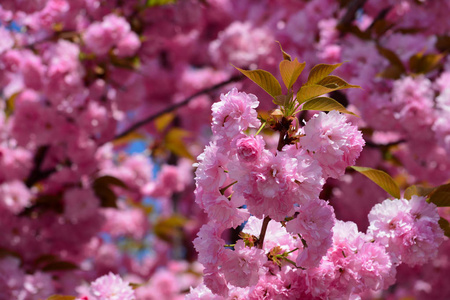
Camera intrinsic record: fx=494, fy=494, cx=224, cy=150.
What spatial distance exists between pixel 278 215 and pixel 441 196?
0.58 metres

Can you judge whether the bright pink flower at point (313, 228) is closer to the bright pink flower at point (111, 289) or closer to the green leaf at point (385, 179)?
the green leaf at point (385, 179)

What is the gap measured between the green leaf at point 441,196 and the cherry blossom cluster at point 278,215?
267 millimetres

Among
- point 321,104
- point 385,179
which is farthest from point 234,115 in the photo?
point 385,179

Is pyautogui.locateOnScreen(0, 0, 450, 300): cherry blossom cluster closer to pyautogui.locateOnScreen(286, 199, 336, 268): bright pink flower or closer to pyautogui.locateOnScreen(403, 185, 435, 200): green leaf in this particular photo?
pyautogui.locateOnScreen(403, 185, 435, 200): green leaf

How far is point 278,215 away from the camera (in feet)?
3.54

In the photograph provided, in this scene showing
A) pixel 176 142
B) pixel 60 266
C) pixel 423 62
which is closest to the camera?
pixel 60 266

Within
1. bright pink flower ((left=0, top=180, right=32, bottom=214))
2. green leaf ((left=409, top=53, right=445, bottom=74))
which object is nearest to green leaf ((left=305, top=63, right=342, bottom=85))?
green leaf ((left=409, top=53, right=445, bottom=74))

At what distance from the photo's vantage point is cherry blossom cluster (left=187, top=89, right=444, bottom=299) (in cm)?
107

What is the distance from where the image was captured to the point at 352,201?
10.5ft

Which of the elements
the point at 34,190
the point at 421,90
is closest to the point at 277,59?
the point at 421,90

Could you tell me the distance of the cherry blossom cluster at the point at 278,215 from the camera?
1.07 m

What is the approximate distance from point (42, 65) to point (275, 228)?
7.40 ft

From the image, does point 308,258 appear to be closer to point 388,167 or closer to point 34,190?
point 34,190

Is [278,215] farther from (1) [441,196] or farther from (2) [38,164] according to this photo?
(2) [38,164]
